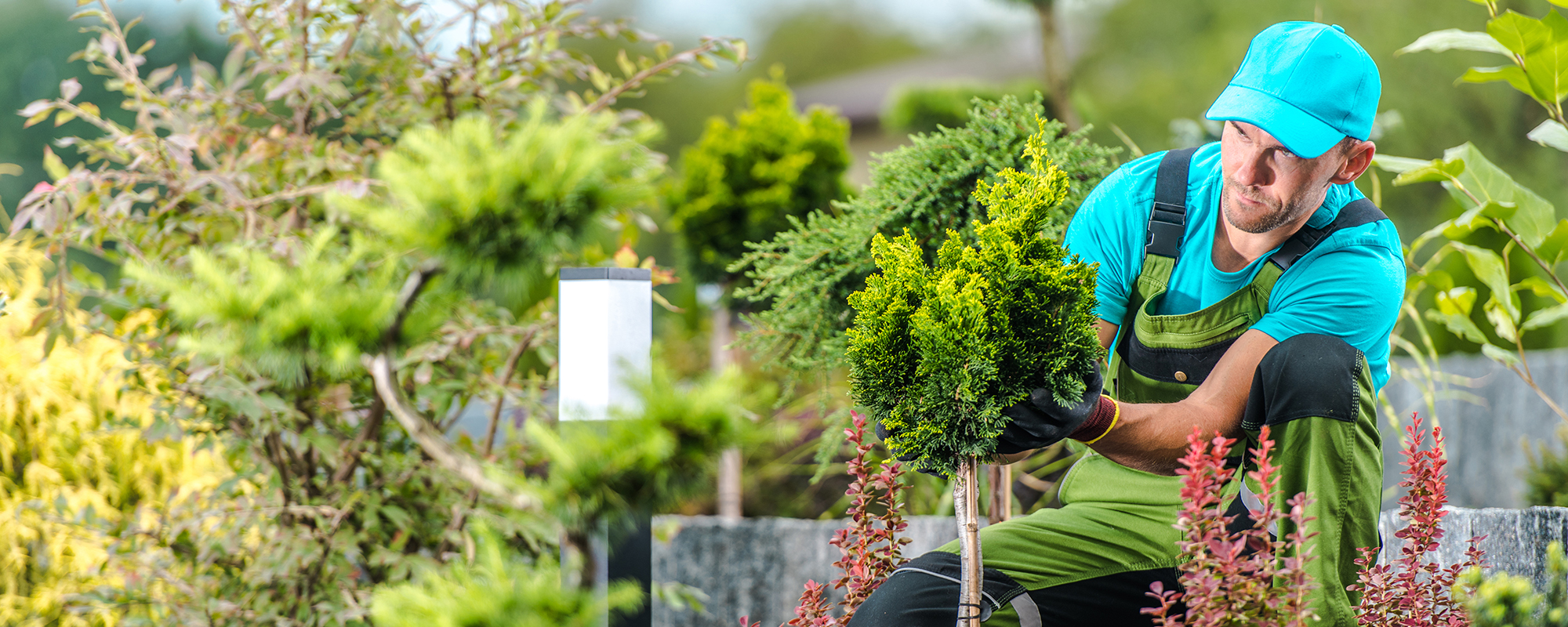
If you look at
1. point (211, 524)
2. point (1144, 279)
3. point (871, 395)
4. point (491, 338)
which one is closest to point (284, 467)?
Answer: point (211, 524)

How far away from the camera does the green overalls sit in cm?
163

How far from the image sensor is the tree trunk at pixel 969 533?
1402 millimetres

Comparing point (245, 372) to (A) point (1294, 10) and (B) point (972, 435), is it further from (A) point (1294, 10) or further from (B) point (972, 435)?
(A) point (1294, 10)

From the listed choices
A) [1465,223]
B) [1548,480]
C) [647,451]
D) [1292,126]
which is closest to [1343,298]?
[1292,126]

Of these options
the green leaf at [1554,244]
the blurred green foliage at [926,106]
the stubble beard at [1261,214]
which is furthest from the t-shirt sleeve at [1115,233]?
the blurred green foliage at [926,106]

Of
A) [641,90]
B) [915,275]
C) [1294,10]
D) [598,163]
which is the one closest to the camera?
[598,163]

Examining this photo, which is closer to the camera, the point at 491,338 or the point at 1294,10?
the point at 491,338

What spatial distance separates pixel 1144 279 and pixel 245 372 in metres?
1.96

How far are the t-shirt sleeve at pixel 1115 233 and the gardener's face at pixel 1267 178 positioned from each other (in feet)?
0.62

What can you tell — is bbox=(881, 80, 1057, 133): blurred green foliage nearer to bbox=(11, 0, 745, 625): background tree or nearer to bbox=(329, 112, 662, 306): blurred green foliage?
bbox=(11, 0, 745, 625): background tree

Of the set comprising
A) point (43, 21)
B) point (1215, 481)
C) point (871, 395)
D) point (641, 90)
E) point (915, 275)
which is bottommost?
point (1215, 481)

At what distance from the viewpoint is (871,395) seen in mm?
1444

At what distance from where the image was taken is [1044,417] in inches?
56.3

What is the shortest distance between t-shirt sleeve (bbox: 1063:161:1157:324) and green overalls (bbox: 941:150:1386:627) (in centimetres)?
3
